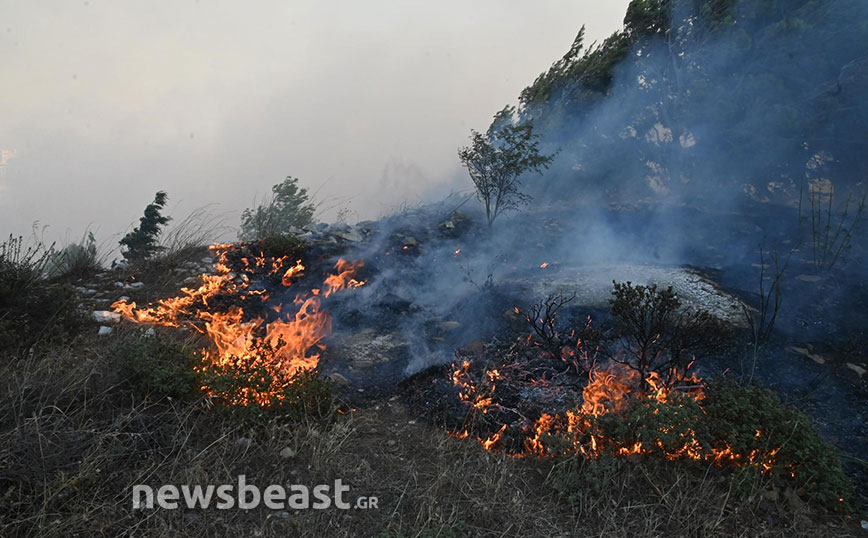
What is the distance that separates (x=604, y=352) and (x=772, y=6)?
918 cm

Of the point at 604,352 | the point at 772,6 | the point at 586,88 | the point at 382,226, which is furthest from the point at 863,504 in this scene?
the point at 586,88

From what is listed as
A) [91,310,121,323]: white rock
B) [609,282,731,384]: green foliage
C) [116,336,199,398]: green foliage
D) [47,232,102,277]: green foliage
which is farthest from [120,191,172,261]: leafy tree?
[609,282,731,384]: green foliage

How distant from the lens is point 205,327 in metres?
5.44

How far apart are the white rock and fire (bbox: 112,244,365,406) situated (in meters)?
0.11

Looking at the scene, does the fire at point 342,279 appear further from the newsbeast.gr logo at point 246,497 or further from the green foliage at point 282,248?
the newsbeast.gr logo at point 246,497

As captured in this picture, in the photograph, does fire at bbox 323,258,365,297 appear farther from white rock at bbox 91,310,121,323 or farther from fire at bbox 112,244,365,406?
white rock at bbox 91,310,121,323

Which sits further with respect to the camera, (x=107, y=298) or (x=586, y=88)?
(x=586, y=88)

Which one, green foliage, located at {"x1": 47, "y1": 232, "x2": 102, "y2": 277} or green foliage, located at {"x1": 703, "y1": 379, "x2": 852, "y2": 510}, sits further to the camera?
green foliage, located at {"x1": 47, "y1": 232, "x2": 102, "y2": 277}

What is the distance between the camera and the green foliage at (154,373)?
3.23 meters

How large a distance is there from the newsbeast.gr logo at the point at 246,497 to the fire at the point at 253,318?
74cm

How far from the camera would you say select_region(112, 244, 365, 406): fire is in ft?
12.5

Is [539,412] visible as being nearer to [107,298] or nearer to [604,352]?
[604,352]

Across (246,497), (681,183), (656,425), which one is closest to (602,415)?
(656,425)

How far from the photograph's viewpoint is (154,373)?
3250 mm
